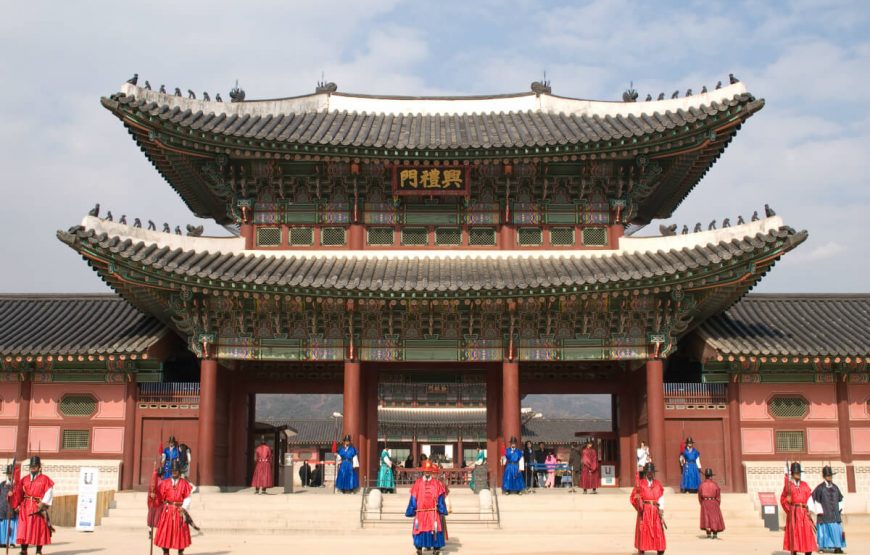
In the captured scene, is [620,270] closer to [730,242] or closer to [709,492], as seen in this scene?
[730,242]

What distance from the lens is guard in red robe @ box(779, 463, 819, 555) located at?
17.4m

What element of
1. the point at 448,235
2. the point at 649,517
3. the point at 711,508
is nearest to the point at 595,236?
the point at 448,235

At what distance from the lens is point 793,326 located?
2741cm

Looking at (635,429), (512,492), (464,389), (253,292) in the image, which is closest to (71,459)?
(253,292)

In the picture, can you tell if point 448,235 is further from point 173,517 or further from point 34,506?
point 34,506

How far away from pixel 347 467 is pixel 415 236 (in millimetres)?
7270

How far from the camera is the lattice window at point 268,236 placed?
90.2 ft

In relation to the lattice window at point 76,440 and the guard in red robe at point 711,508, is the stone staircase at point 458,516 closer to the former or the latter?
the guard in red robe at point 711,508

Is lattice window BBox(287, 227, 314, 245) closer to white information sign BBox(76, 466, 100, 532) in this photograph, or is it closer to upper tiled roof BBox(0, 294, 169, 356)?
upper tiled roof BBox(0, 294, 169, 356)

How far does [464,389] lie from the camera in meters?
47.6

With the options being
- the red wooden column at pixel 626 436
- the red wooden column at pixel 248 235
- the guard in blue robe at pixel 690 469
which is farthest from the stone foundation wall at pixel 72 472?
the guard in blue robe at pixel 690 469

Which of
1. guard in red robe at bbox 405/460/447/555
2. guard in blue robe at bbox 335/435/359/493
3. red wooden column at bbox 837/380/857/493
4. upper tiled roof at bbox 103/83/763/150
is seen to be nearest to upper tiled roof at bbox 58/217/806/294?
upper tiled roof at bbox 103/83/763/150

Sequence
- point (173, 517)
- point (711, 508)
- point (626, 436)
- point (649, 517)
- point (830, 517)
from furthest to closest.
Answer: point (626, 436), point (711, 508), point (830, 517), point (649, 517), point (173, 517)

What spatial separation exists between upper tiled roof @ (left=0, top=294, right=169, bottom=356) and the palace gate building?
10 cm
